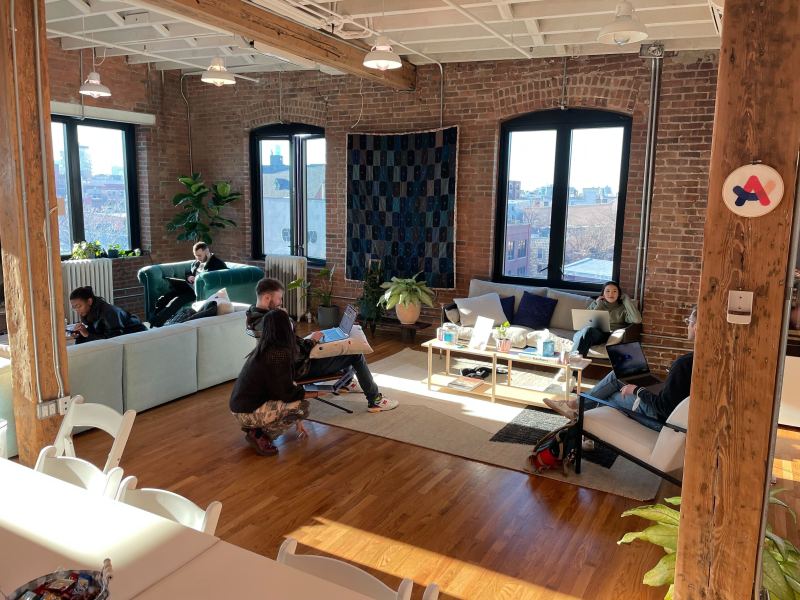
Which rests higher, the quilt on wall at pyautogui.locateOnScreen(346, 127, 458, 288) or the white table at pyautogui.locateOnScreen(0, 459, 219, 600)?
the quilt on wall at pyautogui.locateOnScreen(346, 127, 458, 288)

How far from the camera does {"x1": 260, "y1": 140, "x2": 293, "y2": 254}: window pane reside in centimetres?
977

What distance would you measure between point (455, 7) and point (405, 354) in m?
3.81

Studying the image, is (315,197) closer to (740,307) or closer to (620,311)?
(620,311)

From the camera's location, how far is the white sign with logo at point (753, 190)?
2041mm

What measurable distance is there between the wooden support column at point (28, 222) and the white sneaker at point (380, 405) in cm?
247

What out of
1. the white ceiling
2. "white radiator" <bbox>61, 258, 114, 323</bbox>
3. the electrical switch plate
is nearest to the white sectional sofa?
the white ceiling

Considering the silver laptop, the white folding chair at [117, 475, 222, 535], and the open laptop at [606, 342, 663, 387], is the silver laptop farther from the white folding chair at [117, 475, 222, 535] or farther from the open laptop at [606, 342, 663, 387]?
the white folding chair at [117, 475, 222, 535]

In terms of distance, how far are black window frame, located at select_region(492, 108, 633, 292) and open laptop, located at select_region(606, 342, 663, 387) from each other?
8.70 feet

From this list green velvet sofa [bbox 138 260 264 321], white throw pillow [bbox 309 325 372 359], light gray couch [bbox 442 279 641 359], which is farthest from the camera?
green velvet sofa [bbox 138 260 264 321]

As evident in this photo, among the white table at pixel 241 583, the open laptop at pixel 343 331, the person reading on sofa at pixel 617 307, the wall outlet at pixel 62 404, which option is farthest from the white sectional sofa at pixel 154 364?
the person reading on sofa at pixel 617 307

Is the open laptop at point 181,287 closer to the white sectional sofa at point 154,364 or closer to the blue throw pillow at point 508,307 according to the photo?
the white sectional sofa at point 154,364

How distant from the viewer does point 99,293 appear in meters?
8.92

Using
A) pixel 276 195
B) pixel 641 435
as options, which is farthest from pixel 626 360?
pixel 276 195

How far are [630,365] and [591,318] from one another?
4.61 feet
